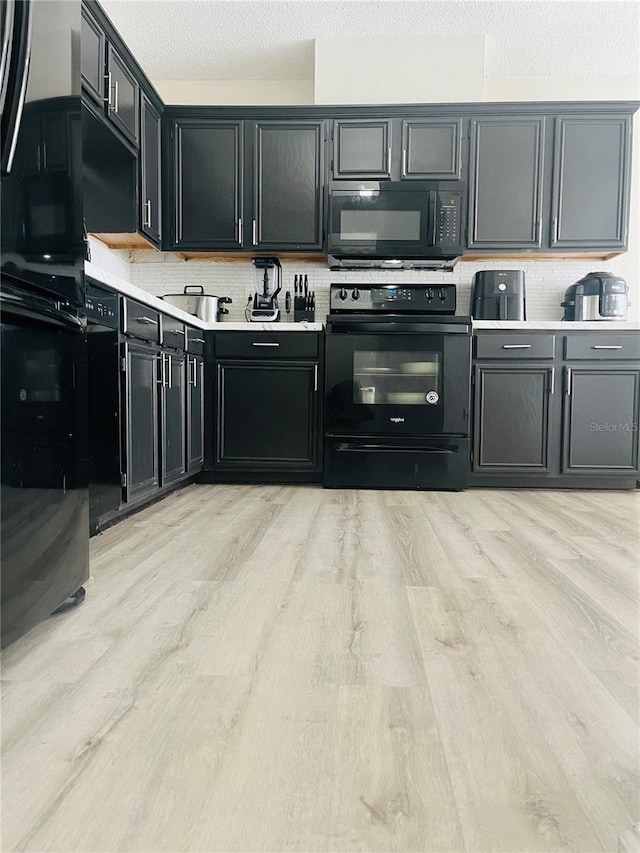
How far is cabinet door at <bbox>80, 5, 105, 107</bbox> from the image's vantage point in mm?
2418

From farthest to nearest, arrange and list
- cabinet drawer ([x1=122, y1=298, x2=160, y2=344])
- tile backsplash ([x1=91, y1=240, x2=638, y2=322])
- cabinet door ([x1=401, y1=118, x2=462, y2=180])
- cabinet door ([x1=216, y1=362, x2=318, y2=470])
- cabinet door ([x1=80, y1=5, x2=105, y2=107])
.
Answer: tile backsplash ([x1=91, y1=240, x2=638, y2=322]) < cabinet door ([x1=401, y1=118, x2=462, y2=180]) < cabinet door ([x1=216, y1=362, x2=318, y2=470]) < cabinet door ([x1=80, y1=5, x2=105, y2=107]) < cabinet drawer ([x1=122, y1=298, x2=160, y2=344])

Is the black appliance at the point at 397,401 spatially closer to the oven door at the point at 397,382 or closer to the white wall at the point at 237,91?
the oven door at the point at 397,382

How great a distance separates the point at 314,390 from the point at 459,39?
2.42m

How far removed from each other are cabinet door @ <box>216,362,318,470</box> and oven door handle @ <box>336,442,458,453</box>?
0.69ft

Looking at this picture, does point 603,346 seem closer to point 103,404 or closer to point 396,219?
point 396,219

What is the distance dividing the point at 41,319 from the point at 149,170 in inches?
99.7

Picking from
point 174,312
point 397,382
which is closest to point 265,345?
point 174,312

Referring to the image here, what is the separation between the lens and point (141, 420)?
234 cm

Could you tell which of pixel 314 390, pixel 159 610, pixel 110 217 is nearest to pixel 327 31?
pixel 110 217

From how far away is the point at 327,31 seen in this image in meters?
3.52

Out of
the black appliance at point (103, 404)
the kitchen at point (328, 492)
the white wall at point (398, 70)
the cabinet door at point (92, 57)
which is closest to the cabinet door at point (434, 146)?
the kitchen at point (328, 492)

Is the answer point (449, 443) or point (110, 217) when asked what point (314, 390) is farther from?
point (110, 217)

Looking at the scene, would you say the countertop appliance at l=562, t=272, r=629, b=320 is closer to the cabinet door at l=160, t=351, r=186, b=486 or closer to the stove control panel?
the stove control panel

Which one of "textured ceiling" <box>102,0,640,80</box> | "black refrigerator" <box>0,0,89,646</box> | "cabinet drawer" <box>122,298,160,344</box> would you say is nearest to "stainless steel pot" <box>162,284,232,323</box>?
"cabinet drawer" <box>122,298,160,344</box>
